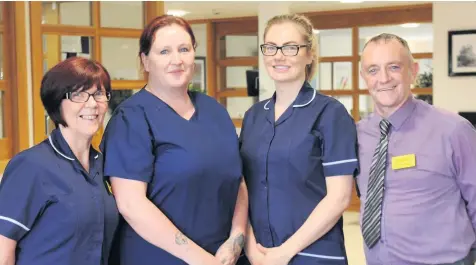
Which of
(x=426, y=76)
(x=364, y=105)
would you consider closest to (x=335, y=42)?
(x=364, y=105)

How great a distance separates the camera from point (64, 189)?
1.92m

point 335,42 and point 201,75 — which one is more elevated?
point 335,42

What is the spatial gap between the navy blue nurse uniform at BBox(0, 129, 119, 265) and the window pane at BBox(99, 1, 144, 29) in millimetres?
3364

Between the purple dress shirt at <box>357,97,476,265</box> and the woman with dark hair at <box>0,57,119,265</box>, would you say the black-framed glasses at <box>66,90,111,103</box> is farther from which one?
the purple dress shirt at <box>357,97,476,265</box>

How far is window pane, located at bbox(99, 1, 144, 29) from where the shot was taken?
517 cm

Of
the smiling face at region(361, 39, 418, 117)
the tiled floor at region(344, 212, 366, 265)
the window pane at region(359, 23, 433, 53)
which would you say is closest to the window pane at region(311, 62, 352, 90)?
the window pane at region(359, 23, 433, 53)

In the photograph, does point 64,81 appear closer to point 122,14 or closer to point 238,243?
point 238,243

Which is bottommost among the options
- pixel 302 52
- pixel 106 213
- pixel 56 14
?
pixel 106 213

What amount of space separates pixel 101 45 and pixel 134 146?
327cm

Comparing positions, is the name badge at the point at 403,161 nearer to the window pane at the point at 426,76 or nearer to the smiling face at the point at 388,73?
the smiling face at the point at 388,73

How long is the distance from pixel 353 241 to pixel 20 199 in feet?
14.5

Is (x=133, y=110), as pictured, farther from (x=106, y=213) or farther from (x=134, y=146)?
(x=106, y=213)

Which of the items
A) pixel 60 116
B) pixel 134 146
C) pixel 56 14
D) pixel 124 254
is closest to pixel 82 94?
pixel 60 116

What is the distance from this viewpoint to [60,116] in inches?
78.7
